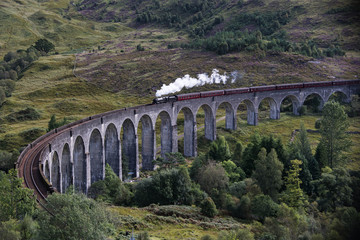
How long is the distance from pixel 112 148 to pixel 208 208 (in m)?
21.4

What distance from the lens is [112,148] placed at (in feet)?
208

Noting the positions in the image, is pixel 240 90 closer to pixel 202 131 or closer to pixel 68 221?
pixel 202 131

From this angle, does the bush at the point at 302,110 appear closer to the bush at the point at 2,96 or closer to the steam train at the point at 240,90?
the steam train at the point at 240,90

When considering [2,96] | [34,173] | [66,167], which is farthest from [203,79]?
[34,173]

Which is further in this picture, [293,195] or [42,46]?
[42,46]

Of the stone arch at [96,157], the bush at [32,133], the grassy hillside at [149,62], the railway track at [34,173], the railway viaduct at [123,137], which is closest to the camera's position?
the railway track at [34,173]

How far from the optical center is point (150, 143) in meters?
70.9

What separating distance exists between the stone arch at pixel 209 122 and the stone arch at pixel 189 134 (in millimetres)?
4922

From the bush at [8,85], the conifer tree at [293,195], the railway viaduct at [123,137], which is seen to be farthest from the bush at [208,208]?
the bush at [8,85]

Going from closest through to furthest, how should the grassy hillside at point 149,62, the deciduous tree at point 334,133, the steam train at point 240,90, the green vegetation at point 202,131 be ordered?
the green vegetation at point 202,131 → the deciduous tree at point 334,133 → the steam train at point 240,90 → the grassy hillside at point 149,62

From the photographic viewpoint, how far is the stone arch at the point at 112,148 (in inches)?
2466

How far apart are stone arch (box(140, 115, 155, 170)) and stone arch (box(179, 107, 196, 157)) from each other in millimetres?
10481

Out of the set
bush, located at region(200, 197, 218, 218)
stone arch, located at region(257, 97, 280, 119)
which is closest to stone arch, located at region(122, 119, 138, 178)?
bush, located at region(200, 197, 218, 218)

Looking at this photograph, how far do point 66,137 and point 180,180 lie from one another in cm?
1577
